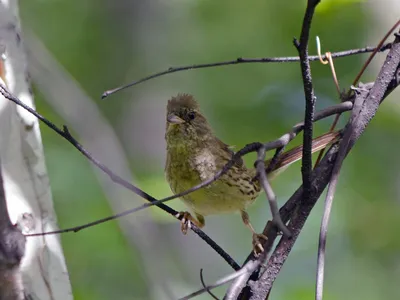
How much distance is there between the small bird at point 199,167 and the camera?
11.6 ft

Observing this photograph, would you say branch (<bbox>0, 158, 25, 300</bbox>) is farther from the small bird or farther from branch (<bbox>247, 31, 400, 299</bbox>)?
the small bird

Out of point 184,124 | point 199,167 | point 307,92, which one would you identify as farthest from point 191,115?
point 307,92

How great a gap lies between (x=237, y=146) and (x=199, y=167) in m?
1.30

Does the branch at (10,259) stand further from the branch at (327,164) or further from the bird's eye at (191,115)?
the bird's eye at (191,115)

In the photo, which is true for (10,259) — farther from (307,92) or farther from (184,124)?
(184,124)

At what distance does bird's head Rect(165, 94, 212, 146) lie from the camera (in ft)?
12.3

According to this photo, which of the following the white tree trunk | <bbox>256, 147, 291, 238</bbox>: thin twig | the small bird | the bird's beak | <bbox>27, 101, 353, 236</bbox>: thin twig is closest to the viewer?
<bbox>256, 147, 291, 238</bbox>: thin twig

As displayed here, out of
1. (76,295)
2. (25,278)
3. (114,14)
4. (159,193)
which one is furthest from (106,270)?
(114,14)

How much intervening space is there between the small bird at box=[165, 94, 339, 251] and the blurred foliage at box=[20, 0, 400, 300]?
2.06ft

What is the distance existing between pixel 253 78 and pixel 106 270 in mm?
2303

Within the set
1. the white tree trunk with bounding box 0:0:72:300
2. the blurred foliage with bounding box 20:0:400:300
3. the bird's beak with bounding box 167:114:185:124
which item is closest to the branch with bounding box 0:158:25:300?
the white tree trunk with bounding box 0:0:72:300

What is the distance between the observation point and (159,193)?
434cm

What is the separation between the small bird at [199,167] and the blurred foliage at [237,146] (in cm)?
63

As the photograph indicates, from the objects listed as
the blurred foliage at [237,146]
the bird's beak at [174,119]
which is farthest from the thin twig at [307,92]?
the blurred foliage at [237,146]
